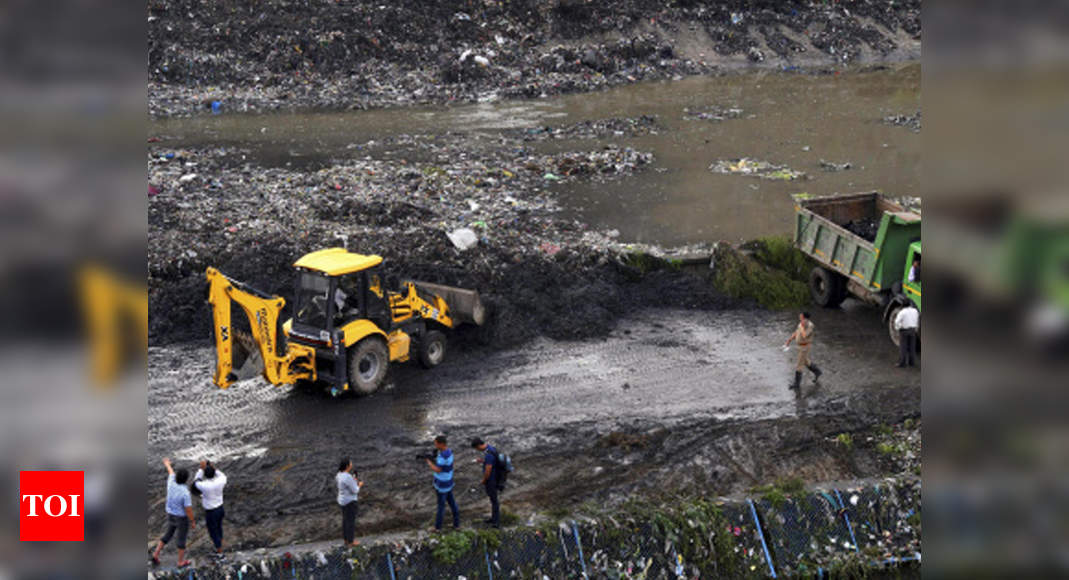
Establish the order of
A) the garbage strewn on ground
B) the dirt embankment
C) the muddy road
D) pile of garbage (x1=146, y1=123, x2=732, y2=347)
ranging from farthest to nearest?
the dirt embankment < the garbage strewn on ground < pile of garbage (x1=146, y1=123, x2=732, y2=347) < the muddy road

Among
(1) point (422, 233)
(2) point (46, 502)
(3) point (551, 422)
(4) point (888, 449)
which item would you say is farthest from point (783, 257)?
(2) point (46, 502)

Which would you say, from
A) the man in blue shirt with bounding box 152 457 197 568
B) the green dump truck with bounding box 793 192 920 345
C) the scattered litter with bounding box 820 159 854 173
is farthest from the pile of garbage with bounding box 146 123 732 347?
the man in blue shirt with bounding box 152 457 197 568

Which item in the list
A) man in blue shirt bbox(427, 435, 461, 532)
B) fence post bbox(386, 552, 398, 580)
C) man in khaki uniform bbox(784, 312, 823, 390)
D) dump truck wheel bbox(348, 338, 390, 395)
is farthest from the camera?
man in khaki uniform bbox(784, 312, 823, 390)

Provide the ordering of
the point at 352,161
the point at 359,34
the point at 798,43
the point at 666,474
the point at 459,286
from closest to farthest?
the point at 666,474 < the point at 459,286 < the point at 352,161 < the point at 359,34 < the point at 798,43

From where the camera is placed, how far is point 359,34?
29.8 meters

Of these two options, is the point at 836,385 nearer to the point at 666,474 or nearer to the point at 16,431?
the point at 666,474

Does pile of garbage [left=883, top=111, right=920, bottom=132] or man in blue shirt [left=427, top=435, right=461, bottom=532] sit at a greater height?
pile of garbage [left=883, top=111, right=920, bottom=132]

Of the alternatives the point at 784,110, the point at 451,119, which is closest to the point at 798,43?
the point at 784,110

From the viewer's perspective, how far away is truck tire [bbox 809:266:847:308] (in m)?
14.1

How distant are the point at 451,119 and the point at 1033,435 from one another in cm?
2522

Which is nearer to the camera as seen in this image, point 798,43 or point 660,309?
point 660,309

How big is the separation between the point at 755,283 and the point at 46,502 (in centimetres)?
1360

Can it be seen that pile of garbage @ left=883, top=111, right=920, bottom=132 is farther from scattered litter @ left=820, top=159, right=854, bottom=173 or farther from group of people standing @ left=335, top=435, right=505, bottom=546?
group of people standing @ left=335, top=435, right=505, bottom=546

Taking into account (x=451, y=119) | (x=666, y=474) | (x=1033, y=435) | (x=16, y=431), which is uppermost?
(x=1033, y=435)
